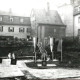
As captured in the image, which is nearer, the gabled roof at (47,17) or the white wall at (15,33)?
the gabled roof at (47,17)

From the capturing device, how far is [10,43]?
32.2 metres

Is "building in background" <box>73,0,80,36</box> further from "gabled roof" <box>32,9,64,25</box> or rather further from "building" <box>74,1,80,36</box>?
"gabled roof" <box>32,9,64,25</box>

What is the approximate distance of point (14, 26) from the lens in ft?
138

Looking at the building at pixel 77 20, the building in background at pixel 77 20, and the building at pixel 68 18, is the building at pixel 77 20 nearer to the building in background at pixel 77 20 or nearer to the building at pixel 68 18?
the building in background at pixel 77 20

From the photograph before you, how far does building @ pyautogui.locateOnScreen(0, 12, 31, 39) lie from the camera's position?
41469 millimetres

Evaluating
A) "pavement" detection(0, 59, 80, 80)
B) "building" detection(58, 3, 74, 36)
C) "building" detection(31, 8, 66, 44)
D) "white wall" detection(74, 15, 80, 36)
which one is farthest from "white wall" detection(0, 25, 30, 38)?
"pavement" detection(0, 59, 80, 80)

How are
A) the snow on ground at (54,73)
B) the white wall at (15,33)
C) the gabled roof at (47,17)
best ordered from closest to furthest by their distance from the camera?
the snow on ground at (54,73), the gabled roof at (47,17), the white wall at (15,33)

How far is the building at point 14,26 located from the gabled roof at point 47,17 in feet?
15.6

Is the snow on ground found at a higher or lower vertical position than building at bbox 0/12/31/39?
lower

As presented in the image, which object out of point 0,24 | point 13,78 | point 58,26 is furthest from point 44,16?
point 13,78

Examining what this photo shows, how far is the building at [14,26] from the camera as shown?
Answer: 4147 centimetres

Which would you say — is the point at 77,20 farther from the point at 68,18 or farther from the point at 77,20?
the point at 68,18

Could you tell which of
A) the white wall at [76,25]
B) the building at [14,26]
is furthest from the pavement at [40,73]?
the building at [14,26]

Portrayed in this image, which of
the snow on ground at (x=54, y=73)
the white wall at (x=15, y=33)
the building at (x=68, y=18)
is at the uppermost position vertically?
the building at (x=68, y=18)
